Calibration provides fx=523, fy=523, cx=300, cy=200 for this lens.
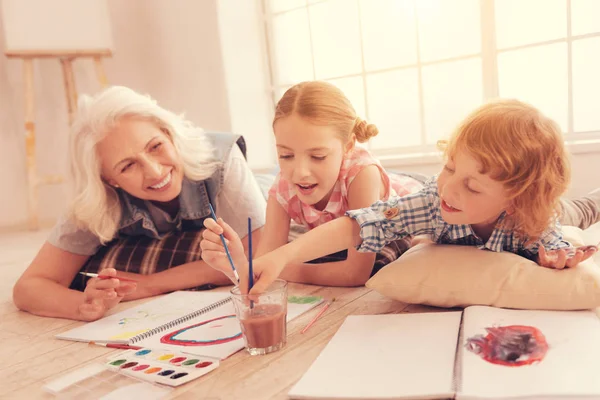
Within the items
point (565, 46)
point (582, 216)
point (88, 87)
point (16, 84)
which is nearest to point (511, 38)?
point (565, 46)

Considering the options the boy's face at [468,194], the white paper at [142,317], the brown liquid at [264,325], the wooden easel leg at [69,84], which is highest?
the wooden easel leg at [69,84]

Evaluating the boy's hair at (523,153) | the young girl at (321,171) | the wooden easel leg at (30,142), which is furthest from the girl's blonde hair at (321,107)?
the wooden easel leg at (30,142)

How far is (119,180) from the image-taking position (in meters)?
1.59

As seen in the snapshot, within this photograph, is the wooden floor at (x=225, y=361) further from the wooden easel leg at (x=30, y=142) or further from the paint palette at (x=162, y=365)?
the wooden easel leg at (x=30, y=142)

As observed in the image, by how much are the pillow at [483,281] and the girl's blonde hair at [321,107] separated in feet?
1.33

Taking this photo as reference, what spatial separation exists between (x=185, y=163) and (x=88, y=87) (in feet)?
9.44

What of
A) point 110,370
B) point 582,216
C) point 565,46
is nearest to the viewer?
point 110,370

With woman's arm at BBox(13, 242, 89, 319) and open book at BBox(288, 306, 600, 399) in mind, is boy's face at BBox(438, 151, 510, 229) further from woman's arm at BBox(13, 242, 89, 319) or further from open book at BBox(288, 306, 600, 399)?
woman's arm at BBox(13, 242, 89, 319)

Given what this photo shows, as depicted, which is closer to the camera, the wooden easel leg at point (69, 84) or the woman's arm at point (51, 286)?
the woman's arm at point (51, 286)

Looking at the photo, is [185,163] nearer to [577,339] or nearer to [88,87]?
[577,339]

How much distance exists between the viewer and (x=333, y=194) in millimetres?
1473

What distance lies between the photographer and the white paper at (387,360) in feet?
2.41

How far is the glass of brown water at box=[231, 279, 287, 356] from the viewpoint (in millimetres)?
890

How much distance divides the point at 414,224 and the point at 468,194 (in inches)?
7.2
